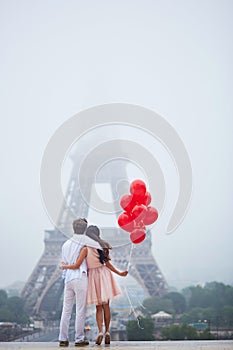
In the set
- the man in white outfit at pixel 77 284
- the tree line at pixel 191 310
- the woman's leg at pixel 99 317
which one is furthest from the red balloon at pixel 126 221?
the tree line at pixel 191 310

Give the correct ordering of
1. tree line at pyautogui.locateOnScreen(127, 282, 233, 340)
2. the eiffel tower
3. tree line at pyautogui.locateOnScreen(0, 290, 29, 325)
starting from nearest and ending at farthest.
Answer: tree line at pyautogui.locateOnScreen(127, 282, 233, 340)
tree line at pyautogui.locateOnScreen(0, 290, 29, 325)
the eiffel tower

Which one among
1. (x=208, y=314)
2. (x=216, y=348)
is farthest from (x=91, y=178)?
(x=216, y=348)

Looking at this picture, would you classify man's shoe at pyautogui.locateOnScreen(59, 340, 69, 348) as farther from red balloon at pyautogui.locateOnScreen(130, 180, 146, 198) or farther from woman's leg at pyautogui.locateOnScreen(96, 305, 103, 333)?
red balloon at pyautogui.locateOnScreen(130, 180, 146, 198)

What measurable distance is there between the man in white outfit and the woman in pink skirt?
3cm

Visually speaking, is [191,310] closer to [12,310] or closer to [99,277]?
[12,310]

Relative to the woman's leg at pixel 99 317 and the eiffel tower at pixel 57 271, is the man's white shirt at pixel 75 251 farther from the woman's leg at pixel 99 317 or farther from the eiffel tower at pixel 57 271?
the eiffel tower at pixel 57 271

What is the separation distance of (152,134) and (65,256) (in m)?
→ 1.20

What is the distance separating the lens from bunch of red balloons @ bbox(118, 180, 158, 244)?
2.19 m

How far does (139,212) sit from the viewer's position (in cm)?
218

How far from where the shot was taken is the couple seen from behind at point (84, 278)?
198 cm

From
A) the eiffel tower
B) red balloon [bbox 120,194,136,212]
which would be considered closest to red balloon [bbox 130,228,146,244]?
red balloon [bbox 120,194,136,212]

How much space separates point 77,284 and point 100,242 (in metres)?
0.21

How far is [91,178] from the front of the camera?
4539 mm

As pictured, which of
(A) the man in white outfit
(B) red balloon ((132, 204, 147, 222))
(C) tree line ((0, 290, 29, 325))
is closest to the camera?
(A) the man in white outfit
